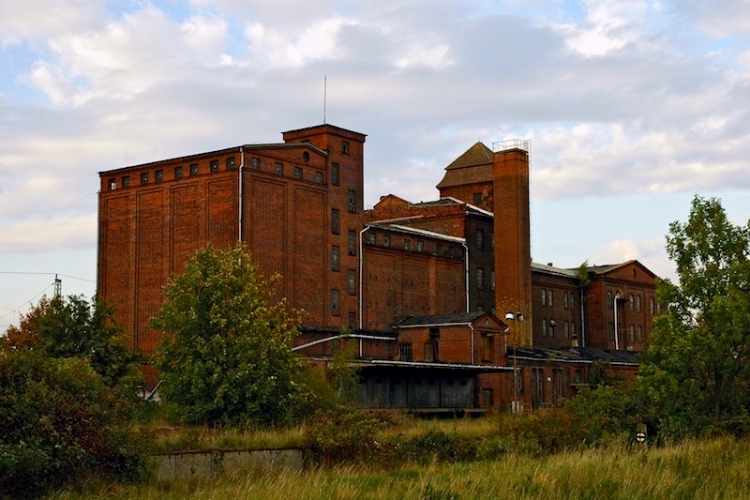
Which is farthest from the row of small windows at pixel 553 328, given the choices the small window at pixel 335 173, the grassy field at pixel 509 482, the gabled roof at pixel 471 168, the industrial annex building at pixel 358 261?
the grassy field at pixel 509 482

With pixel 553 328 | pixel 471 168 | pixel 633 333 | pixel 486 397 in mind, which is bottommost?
pixel 486 397

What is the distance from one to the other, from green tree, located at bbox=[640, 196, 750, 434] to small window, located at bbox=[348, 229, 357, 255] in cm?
3009

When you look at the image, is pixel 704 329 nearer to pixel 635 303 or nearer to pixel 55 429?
pixel 55 429

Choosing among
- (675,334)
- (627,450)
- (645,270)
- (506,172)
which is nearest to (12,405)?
(627,450)

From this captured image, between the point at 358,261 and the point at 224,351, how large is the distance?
71.6 ft

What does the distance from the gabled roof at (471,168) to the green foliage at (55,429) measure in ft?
200

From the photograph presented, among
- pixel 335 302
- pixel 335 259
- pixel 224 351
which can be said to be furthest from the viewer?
pixel 335 259

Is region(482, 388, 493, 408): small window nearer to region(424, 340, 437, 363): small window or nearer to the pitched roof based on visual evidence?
region(424, 340, 437, 363): small window

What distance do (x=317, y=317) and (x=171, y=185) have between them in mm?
10696

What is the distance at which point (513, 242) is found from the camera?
72.4m

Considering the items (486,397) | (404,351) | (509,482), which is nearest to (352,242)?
(404,351)

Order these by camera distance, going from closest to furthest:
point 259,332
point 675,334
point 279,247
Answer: point 675,334 < point 259,332 < point 279,247

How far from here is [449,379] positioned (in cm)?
6034

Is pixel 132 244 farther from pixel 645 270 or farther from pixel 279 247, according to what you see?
pixel 645 270
